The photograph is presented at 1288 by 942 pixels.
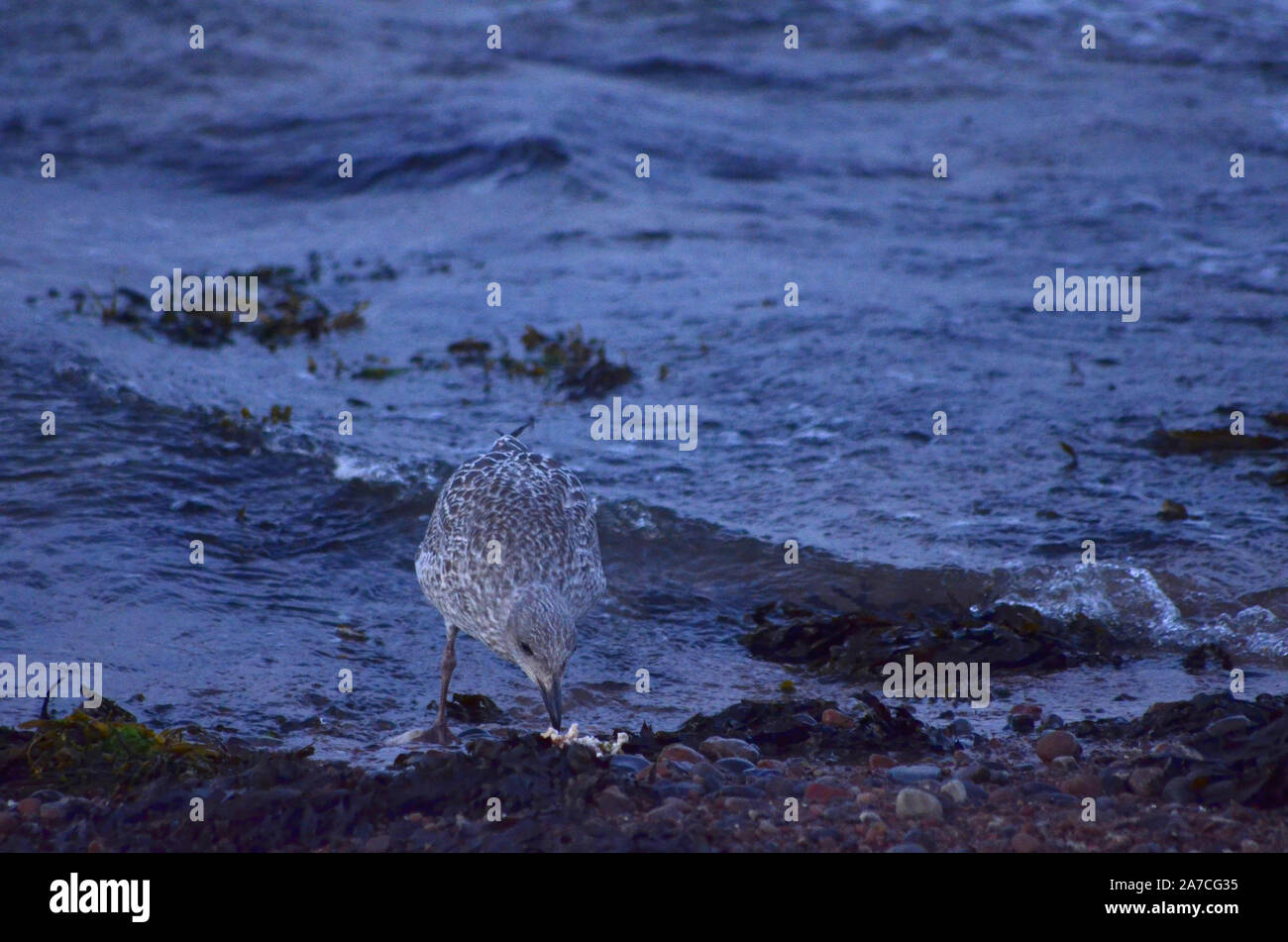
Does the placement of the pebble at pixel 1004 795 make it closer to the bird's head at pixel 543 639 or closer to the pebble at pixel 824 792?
the pebble at pixel 824 792

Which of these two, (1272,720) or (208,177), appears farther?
(208,177)

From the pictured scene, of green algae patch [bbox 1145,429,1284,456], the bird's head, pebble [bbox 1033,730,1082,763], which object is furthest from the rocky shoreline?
green algae patch [bbox 1145,429,1284,456]

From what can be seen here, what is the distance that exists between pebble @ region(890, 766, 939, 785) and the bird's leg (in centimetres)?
203

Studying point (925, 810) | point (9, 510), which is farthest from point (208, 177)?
point (925, 810)

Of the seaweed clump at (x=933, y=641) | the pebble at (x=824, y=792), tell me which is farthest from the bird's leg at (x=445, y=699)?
the pebble at (x=824, y=792)

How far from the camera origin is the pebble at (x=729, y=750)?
5.75 metres

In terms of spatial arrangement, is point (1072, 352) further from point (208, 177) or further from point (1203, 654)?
point (208, 177)

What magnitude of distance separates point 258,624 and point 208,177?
11510 millimetres

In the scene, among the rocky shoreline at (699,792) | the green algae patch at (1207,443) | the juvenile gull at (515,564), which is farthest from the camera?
the green algae patch at (1207,443)

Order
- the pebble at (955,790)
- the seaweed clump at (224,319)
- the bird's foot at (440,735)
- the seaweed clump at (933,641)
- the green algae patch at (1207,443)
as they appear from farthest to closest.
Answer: the seaweed clump at (224,319) < the green algae patch at (1207,443) < the seaweed clump at (933,641) < the bird's foot at (440,735) < the pebble at (955,790)

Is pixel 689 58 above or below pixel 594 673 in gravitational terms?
above

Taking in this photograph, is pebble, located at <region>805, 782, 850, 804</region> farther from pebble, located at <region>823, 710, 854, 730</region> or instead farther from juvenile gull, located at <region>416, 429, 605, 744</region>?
juvenile gull, located at <region>416, 429, 605, 744</region>

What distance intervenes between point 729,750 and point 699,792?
61 centimetres
